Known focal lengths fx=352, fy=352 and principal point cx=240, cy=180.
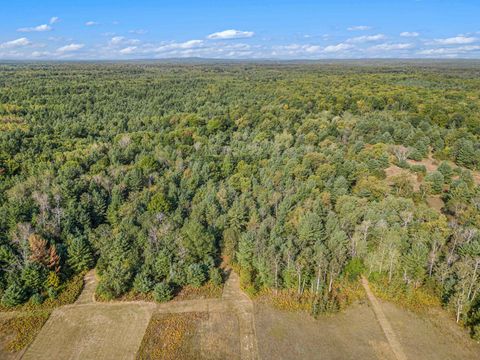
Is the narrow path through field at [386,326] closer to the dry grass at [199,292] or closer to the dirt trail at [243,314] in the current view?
the dirt trail at [243,314]

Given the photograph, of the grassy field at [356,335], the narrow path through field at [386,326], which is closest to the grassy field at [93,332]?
the grassy field at [356,335]

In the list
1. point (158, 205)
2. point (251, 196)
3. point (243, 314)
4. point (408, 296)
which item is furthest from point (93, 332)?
point (408, 296)

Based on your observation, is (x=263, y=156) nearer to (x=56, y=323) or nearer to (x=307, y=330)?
(x=307, y=330)

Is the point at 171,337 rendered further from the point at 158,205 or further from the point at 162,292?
the point at 158,205

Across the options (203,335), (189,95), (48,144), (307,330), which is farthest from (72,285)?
(189,95)

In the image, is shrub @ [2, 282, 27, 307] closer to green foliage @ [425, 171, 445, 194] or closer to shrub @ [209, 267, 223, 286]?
shrub @ [209, 267, 223, 286]

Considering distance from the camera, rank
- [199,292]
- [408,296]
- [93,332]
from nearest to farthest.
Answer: [93,332]
[408,296]
[199,292]

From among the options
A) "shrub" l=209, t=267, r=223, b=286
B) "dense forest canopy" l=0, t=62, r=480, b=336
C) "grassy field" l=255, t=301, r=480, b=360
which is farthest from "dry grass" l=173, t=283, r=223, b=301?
"grassy field" l=255, t=301, r=480, b=360
